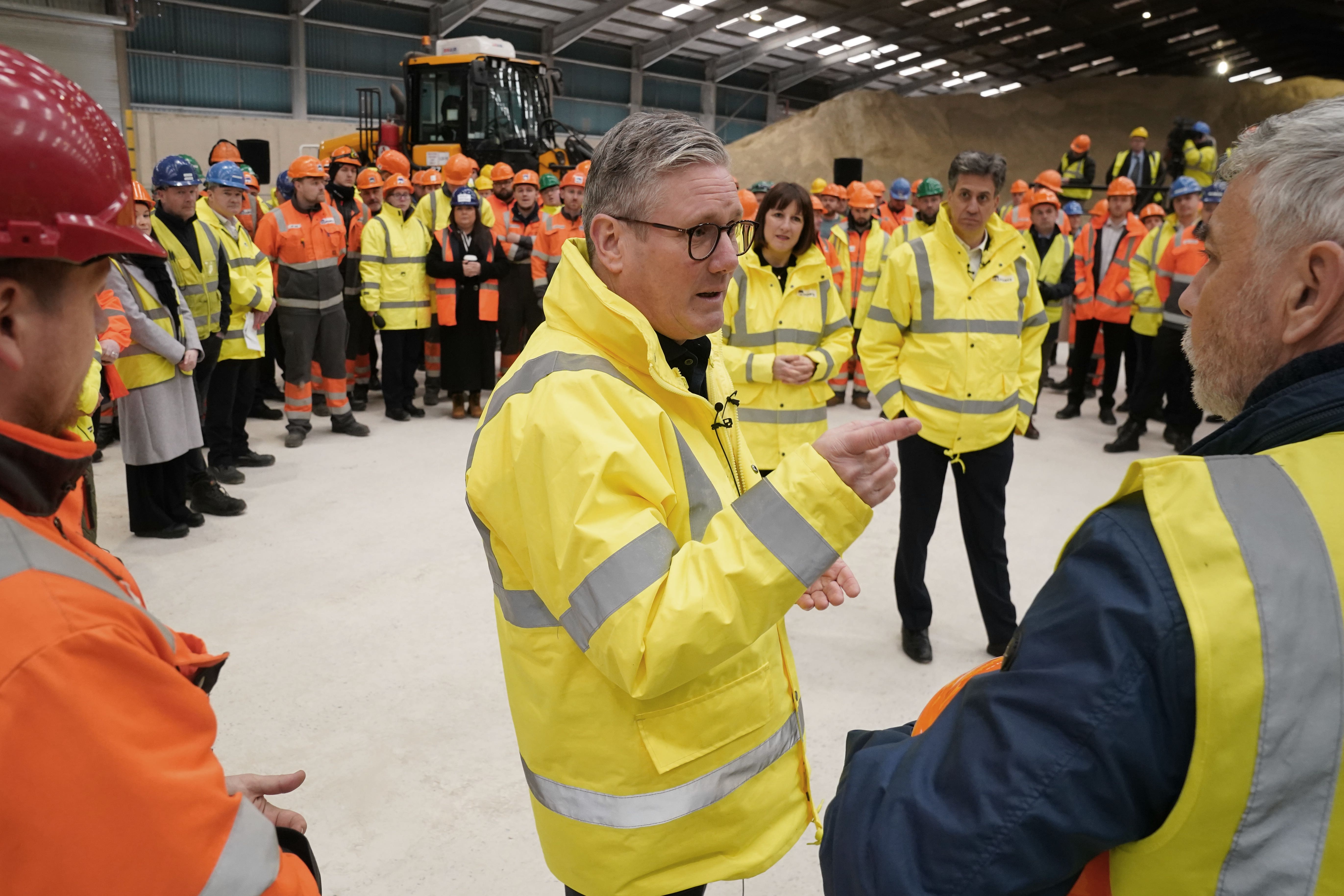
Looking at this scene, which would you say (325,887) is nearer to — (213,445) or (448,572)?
(448,572)

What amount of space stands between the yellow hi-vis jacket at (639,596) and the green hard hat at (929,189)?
803 centimetres

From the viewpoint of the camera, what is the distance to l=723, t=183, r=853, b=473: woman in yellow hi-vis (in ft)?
12.1

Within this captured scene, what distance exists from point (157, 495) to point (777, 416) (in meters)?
3.36

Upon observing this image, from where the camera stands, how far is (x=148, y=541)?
4.64 m

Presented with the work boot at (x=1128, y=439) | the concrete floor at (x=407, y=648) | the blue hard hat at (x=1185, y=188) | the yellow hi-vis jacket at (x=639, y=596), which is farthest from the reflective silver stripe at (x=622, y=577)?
the blue hard hat at (x=1185, y=188)

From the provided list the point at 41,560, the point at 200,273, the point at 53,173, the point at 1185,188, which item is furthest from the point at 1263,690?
the point at 1185,188

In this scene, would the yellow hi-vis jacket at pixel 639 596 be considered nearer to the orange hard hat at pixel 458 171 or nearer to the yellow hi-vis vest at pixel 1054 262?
the yellow hi-vis vest at pixel 1054 262

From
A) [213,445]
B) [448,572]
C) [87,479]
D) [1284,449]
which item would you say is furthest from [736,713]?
[213,445]

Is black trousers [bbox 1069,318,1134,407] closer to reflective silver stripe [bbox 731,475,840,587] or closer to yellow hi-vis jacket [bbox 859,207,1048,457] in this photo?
yellow hi-vis jacket [bbox 859,207,1048,457]

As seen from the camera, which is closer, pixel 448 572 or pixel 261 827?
pixel 261 827

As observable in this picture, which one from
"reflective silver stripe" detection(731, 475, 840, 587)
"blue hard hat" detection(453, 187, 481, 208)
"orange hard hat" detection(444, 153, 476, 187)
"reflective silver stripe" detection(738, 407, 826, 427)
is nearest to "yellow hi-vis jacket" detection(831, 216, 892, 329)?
"blue hard hat" detection(453, 187, 481, 208)

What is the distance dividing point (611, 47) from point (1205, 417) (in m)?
20.1

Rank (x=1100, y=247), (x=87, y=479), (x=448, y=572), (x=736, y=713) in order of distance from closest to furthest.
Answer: (x=736, y=713) → (x=87, y=479) → (x=448, y=572) → (x=1100, y=247)

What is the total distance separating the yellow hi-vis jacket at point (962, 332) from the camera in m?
3.37
